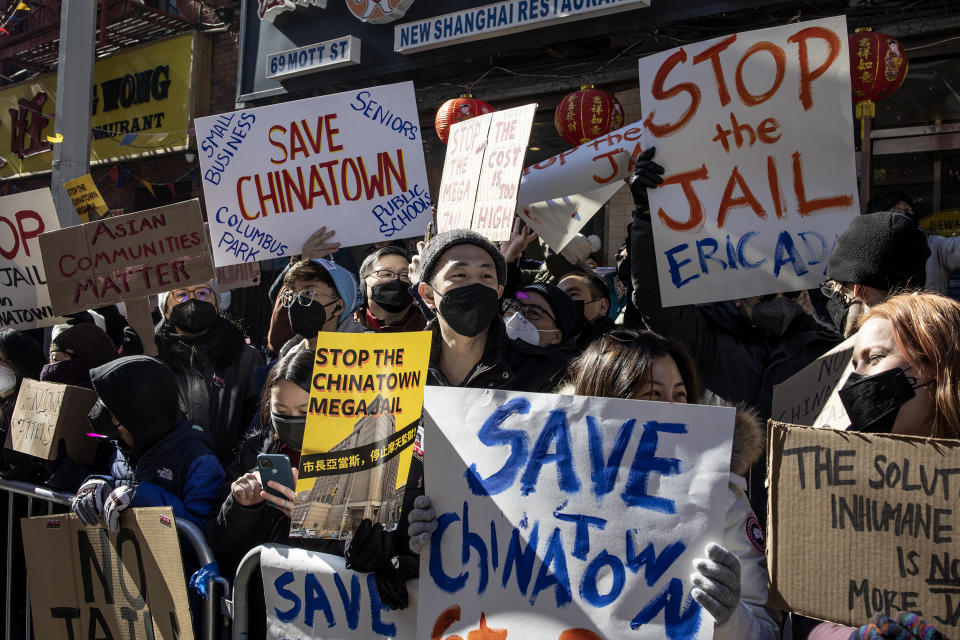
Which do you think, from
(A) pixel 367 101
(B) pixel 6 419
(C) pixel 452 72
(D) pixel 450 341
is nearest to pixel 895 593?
A: (D) pixel 450 341

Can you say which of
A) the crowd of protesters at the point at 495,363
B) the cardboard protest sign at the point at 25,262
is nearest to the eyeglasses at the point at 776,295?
the crowd of protesters at the point at 495,363

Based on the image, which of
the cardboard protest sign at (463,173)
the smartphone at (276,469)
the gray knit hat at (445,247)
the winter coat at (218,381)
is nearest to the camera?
the smartphone at (276,469)

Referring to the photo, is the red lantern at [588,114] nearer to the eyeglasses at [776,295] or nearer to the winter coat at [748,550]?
the eyeglasses at [776,295]

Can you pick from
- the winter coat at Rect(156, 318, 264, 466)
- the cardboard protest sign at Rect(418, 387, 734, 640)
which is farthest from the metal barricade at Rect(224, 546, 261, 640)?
the winter coat at Rect(156, 318, 264, 466)

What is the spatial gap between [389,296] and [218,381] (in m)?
1.11

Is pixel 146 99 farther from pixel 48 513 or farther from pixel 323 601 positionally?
pixel 323 601

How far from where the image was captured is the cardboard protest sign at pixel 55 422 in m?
3.60

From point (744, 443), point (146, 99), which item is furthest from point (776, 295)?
point (146, 99)

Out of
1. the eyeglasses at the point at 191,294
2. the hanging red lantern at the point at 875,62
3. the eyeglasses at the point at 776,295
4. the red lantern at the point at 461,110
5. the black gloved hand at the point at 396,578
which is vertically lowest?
the black gloved hand at the point at 396,578

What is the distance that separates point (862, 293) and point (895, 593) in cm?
125

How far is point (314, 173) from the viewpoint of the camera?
14.4 feet

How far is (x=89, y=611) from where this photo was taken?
293 centimetres

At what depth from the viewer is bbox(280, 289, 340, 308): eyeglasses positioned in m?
3.81

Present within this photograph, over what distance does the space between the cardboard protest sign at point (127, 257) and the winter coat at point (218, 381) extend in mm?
315
